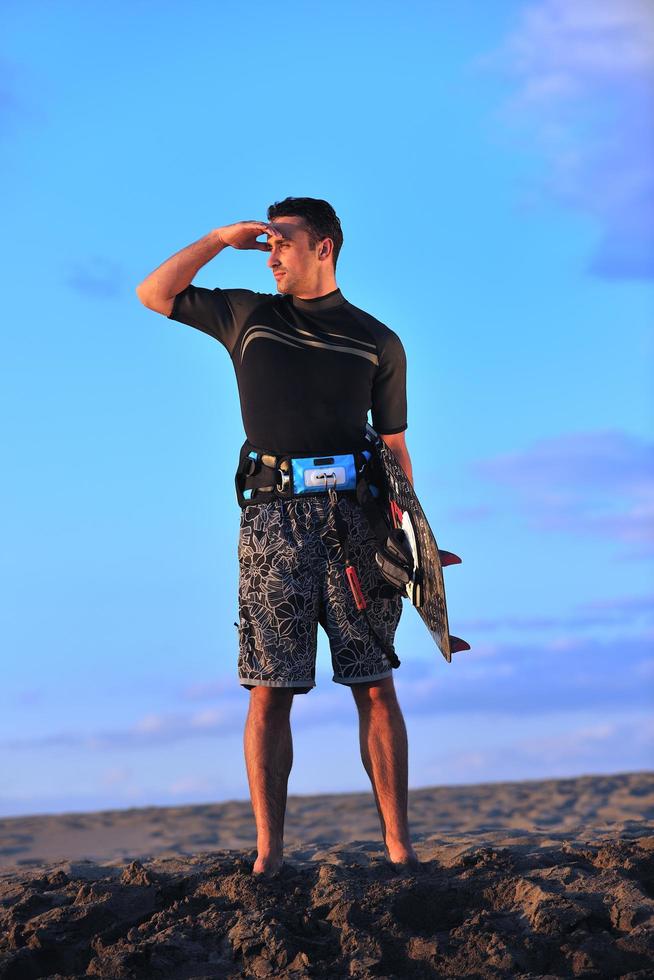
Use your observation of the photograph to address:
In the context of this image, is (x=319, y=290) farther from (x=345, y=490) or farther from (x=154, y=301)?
(x=345, y=490)

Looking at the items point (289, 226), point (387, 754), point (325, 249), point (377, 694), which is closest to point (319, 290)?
point (325, 249)

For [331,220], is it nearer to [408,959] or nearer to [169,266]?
[169,266]

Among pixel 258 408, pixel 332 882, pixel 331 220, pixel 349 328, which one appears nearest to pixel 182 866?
pixel 332 882

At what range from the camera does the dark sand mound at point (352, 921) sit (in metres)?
4.55

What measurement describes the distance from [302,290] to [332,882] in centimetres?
260

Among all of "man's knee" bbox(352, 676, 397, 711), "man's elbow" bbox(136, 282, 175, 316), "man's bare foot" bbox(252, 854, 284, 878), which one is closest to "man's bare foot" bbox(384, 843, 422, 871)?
"man's bare foot" bbox(252, 854, 284, 878)

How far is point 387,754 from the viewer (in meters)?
5.31

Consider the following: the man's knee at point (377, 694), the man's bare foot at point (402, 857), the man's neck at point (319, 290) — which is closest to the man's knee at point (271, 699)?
the man's knee at point (377, 694)

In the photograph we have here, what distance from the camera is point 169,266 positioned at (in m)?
5.34

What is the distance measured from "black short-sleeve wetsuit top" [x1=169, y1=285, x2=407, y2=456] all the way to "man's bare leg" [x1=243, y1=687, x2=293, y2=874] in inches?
43.3

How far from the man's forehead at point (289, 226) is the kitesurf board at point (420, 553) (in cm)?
101

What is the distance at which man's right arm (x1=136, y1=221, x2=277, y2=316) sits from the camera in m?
5.21

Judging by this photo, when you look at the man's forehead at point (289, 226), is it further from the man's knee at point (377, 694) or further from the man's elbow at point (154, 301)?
the man's knee at point (377, 694)

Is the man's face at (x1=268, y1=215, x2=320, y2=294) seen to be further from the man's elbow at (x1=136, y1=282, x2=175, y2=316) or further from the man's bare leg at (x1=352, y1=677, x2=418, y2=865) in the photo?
the man's bare leg at (x1=352, y1=677, x2=418, y2=865)
